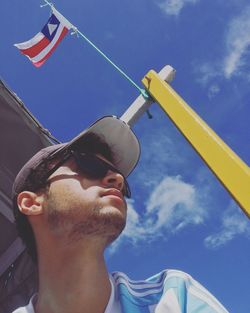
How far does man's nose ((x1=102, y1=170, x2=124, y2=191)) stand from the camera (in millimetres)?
2209

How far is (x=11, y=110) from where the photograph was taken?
450 centimetres

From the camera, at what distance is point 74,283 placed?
194cm

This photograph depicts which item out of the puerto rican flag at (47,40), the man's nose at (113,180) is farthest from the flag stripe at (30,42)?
the man's nose at (113,180)

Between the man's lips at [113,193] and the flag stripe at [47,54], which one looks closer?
the man's lips at [113,193]

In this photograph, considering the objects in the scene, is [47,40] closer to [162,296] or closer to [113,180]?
[113,180]

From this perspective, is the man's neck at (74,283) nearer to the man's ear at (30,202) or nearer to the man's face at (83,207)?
the man's face at (83,207)

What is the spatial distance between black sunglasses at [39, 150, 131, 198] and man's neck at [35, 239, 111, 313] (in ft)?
1.42

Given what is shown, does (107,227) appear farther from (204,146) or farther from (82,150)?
(204,146)

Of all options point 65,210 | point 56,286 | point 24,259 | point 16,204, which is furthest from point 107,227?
point 24,259

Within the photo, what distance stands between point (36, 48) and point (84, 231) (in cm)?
455

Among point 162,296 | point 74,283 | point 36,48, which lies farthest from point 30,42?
point 162,296

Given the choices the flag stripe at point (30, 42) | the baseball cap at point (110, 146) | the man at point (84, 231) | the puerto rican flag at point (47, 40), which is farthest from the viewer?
the puerto rican flag at point (47, 40)

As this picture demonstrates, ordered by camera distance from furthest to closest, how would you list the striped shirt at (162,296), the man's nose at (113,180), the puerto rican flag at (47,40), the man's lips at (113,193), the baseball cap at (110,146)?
the puerto rican flag at (47,40)
the baseball cap at (110,146)
the man's nose at (113,180)
the man's lips at (113,193)
the striped shirt at (162,296)

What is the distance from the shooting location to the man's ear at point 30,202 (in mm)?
2229
